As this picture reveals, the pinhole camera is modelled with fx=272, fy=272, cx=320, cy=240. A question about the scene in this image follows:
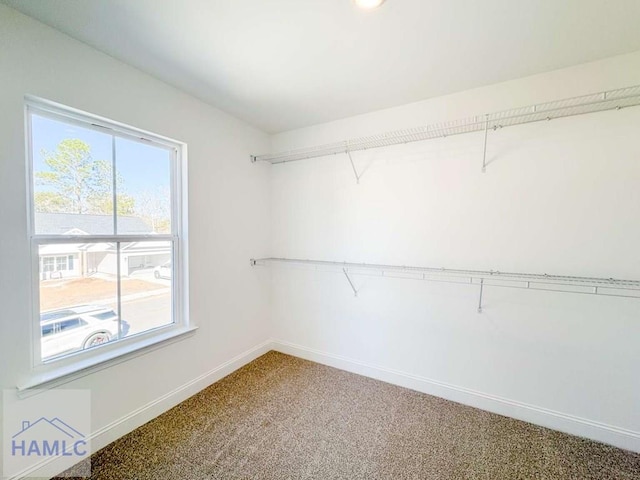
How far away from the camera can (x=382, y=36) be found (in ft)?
5.06

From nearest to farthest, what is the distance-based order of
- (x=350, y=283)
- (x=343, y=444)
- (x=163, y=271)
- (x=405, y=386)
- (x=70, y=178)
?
(x=70, y=178) → (x=343, y=444) → (x=163, y=271) → (x=405, y=386) → (x=350, y=283)

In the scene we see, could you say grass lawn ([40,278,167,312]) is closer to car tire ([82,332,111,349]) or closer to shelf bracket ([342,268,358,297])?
car tire ([82,332,111,349])

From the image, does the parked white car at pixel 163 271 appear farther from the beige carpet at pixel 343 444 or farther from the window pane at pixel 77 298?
the beige carpet at pixel 343 444

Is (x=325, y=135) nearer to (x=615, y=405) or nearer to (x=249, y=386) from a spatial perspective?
(x=249, y=386)

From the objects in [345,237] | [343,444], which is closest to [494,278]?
[345,237]

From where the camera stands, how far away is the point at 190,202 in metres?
2.23

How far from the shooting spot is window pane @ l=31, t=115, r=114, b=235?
1522 millimetres

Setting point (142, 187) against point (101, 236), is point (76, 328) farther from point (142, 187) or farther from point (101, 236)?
point (142, 187)

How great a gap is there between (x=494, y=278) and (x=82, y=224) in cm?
282

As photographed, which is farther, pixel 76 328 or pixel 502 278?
pixel 502 278

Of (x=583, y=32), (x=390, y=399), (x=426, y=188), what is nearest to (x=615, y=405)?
(x=390, y=399)

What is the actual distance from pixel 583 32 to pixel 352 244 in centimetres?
198

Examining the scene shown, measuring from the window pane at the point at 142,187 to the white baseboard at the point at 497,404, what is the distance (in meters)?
1.96

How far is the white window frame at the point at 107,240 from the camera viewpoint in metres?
1.48
